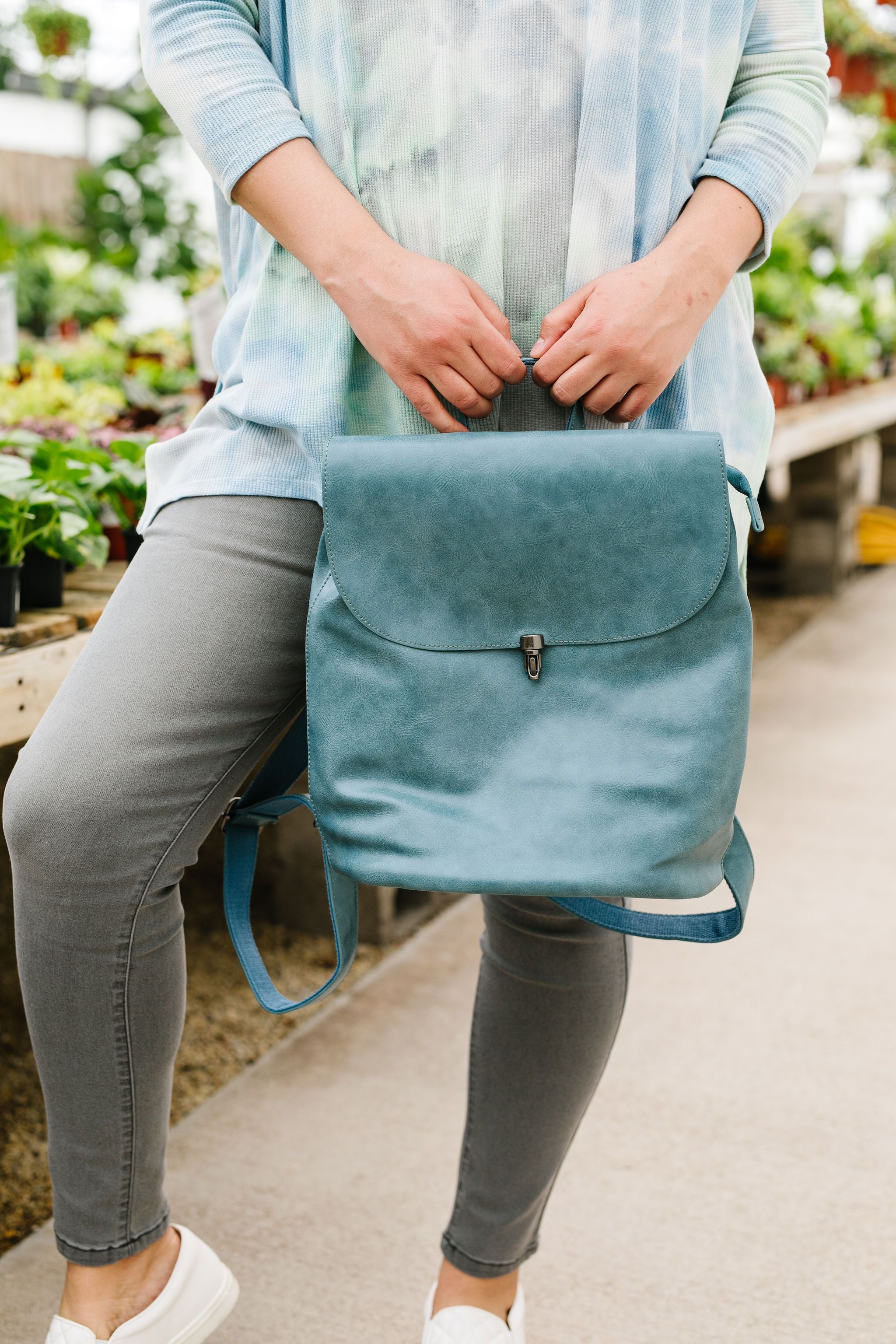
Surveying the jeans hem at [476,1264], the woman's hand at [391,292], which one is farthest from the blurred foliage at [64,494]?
the jeans hem at [476,1264]

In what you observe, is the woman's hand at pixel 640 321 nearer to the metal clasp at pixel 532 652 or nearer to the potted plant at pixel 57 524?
the metal clasp at pixel 532 652

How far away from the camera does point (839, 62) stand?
4523mm

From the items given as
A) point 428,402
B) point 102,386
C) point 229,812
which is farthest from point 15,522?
point 102,386

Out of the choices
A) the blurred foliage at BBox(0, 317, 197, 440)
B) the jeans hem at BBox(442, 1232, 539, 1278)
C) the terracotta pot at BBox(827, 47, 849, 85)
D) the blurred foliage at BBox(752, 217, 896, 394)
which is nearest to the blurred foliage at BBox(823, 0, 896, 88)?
the terracotta pot at BBox(827, 47, 849, 85)

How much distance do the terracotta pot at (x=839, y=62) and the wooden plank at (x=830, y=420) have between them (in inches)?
45.8

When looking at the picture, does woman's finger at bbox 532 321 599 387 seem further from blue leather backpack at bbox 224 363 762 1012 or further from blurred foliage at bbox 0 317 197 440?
blurred foliage at bbox 0 317 197 440

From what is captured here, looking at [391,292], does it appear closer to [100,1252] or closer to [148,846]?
[148,846]

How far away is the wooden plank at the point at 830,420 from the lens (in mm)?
3473

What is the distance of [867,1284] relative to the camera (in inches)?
52.2

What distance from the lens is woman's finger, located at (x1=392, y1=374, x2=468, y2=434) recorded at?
864 mm

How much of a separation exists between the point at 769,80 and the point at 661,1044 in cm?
133

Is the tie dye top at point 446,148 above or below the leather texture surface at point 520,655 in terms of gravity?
above

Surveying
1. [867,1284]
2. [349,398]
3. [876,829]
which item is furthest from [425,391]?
[876,829]

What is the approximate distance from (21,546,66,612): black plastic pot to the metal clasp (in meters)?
0.88
